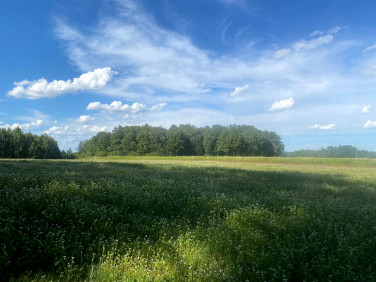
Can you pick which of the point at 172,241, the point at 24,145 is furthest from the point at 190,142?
the point at 172,241

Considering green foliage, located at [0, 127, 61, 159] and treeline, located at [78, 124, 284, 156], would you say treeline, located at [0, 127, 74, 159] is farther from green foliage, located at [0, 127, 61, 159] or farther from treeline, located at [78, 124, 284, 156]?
treeline, located at [78, 124, 284, 156]

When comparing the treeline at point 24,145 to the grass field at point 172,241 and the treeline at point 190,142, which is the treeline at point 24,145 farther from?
the grass field at point 172,241

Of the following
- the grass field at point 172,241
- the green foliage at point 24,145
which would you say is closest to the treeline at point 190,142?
the green foliage at point 24,145

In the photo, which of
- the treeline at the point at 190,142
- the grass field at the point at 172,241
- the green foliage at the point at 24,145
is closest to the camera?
the grass field at the point at 172,241

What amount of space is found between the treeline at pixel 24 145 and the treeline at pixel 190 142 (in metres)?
27.6

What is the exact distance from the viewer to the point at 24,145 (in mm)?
96375

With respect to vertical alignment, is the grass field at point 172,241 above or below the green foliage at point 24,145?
below

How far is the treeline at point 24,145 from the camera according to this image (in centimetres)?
9038

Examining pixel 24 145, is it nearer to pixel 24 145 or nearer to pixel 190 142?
pixel 24 145

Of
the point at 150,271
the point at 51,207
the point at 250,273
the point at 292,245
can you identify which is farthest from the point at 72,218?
the point at 292,245

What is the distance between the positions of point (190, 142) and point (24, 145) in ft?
258

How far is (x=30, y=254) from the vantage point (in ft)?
16.8

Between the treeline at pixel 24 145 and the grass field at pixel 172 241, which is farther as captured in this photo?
the treeline at pixel 24 145

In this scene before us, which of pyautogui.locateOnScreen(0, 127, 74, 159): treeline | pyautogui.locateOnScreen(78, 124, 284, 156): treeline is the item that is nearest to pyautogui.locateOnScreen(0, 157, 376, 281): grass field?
pyautogui.locateOnScreen(0, 127, 74, 159): treeline
